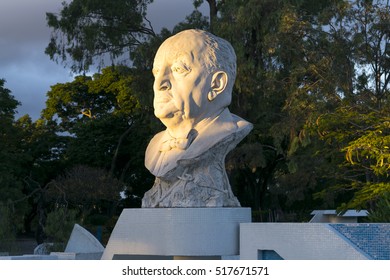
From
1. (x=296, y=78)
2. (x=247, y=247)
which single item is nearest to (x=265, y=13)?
(x=296, y=78)

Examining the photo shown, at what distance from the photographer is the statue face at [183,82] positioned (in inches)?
440

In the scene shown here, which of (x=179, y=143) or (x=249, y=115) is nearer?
(x=179, y=143)

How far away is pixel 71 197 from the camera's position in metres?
23.2

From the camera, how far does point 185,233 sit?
1067 centimetres

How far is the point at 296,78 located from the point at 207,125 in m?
8.07

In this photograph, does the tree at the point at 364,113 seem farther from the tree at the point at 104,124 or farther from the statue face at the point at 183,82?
the tree at the point at 104,124

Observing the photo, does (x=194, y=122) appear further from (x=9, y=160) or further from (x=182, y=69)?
(x=9, y=160)

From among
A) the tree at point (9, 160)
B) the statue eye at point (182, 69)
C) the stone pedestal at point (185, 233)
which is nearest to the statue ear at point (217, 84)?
the statue eye at point (182, 69)

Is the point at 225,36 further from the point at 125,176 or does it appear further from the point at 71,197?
the point at 125,176

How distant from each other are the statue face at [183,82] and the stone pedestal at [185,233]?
5.11 feet

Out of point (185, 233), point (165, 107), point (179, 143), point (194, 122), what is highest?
point (165, 107)

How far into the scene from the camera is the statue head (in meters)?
11.2

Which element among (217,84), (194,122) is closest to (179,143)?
(194,122)

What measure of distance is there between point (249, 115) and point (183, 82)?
38.1ft
